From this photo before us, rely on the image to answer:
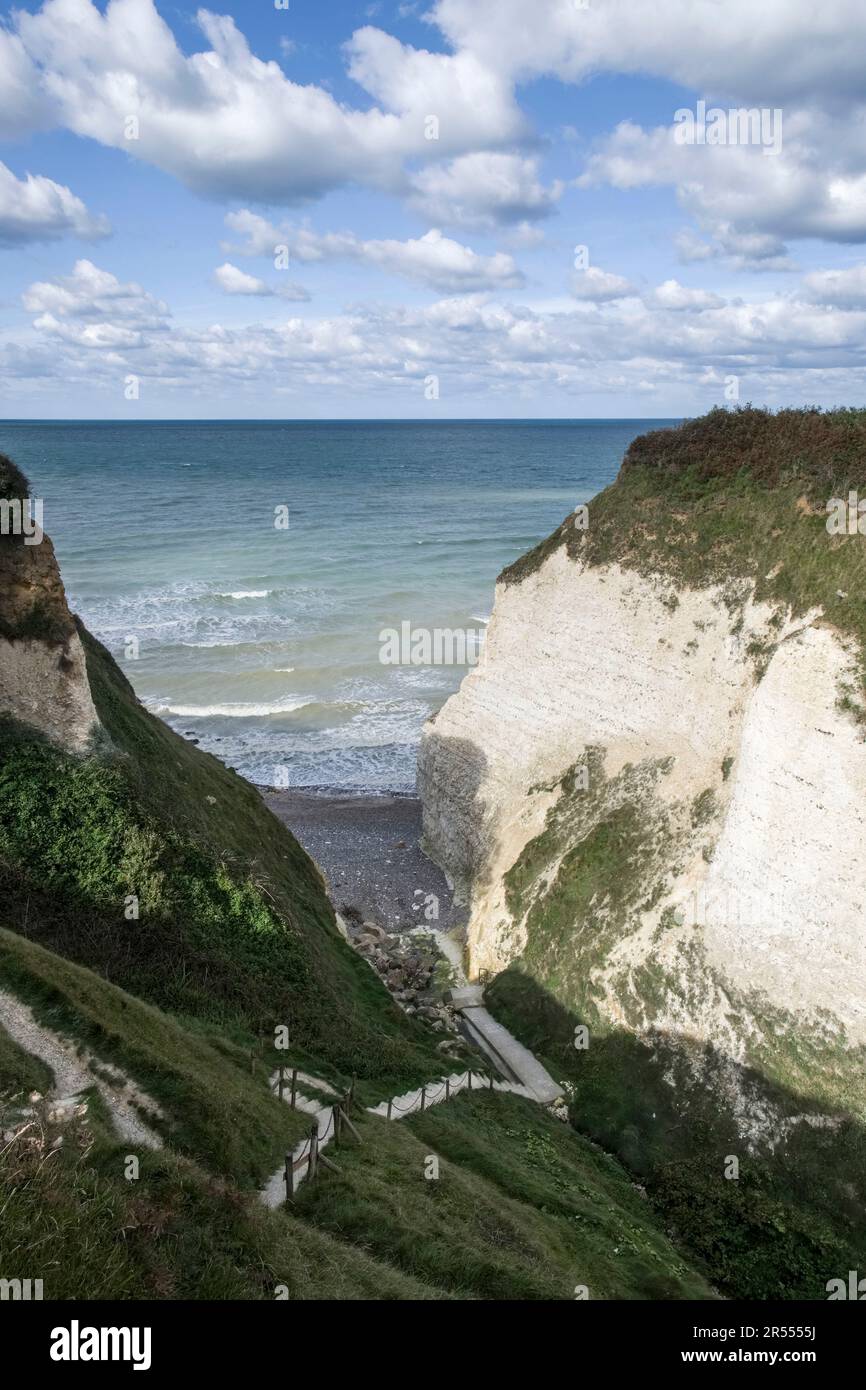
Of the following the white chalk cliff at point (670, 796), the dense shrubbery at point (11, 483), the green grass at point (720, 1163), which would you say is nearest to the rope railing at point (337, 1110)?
the green grass at point (720, 1163)

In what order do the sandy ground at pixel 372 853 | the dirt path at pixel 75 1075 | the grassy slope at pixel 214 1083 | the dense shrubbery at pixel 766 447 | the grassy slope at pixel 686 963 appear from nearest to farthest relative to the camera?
the grassy slope at pixel 214 1083, the dirt path at pixel 75 1075, the grassy slope at pixel 686 963, the dense shrubbery at pixel 766 447, the sandy ground at pixel 372 853

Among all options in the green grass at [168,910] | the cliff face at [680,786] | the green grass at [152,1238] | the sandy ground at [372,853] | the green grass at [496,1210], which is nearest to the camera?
the green grass at [152,1238]

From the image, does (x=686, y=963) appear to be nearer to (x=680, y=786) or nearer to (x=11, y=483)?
(x=680, y=786)

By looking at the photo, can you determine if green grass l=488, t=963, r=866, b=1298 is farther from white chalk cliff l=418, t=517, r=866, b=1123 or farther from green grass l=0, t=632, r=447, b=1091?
green grass l=0, t=632, r=447, b=1091

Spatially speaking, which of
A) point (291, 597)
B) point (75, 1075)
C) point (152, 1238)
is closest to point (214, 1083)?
point (75, 1075)

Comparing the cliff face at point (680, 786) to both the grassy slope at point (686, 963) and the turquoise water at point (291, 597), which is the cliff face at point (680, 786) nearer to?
the grassy slope at point (686, 963)
